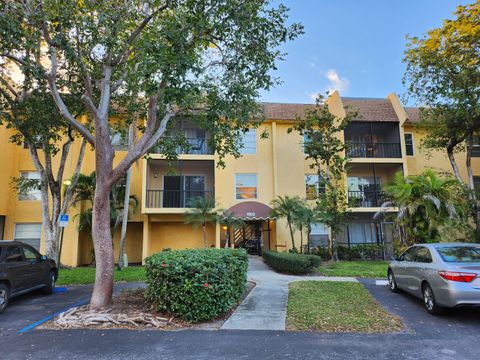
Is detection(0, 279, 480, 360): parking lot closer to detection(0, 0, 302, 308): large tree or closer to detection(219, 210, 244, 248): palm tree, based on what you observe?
detection(0, 0, 302, 308): large tree

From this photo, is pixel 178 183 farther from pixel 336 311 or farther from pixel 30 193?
pixel 336 311

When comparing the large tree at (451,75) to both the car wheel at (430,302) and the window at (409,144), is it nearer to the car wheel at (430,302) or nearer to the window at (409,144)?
the window at (409,144)

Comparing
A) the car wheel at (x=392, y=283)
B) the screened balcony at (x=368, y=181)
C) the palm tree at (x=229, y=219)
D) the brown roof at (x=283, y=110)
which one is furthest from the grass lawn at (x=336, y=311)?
the brown roof at (x=283, y=110)

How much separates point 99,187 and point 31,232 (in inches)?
540

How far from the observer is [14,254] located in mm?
8633

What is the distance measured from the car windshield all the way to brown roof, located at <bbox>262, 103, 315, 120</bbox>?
13610mm

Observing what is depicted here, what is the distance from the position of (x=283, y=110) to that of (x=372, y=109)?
20.0 feet

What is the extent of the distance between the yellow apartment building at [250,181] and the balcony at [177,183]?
0.20 feet

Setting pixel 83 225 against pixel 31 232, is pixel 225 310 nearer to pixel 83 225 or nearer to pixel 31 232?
pixel 83 225

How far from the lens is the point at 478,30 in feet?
40.8

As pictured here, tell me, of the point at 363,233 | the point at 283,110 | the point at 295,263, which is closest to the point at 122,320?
the point at 295,263

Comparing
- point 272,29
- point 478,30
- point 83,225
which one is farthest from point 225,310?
point 478,30

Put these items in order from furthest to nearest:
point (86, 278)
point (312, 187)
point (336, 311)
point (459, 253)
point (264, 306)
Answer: point (312, 187) < point (86, 278) < point (264, 306) < point (459, 253) < point (336, 311)

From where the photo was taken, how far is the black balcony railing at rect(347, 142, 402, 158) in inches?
789
